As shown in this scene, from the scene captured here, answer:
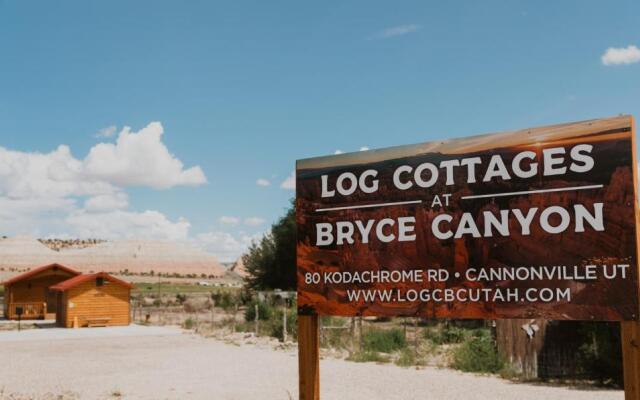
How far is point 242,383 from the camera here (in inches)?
623

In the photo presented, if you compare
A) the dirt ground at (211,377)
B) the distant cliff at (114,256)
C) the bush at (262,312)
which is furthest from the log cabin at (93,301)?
the distant cliff at (114,256)

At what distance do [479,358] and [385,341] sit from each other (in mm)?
5180

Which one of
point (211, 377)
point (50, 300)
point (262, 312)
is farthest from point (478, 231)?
point (50, 300)

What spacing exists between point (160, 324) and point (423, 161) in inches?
1333

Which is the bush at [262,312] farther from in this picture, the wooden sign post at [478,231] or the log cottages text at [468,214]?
the log cottages text at [468,214]

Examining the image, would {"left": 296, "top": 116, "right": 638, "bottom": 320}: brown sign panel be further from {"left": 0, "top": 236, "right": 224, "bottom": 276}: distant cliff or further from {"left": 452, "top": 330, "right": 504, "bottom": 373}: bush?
{"left": 0, "top": 236, "right": 224, "bottom": 276}: distant cliff

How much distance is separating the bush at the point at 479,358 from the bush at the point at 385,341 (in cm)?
373

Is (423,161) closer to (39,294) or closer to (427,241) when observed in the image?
(427,241)

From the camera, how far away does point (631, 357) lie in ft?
17.6

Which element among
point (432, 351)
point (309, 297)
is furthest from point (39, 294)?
point (309, 297)

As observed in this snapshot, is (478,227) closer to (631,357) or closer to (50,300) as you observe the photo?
(631,357)

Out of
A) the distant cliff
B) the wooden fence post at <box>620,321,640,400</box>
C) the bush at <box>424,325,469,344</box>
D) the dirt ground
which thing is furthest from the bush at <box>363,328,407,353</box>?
the distant cliff

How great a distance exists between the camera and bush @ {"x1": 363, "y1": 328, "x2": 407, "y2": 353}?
2219cm

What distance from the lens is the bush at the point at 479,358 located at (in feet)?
56.9
